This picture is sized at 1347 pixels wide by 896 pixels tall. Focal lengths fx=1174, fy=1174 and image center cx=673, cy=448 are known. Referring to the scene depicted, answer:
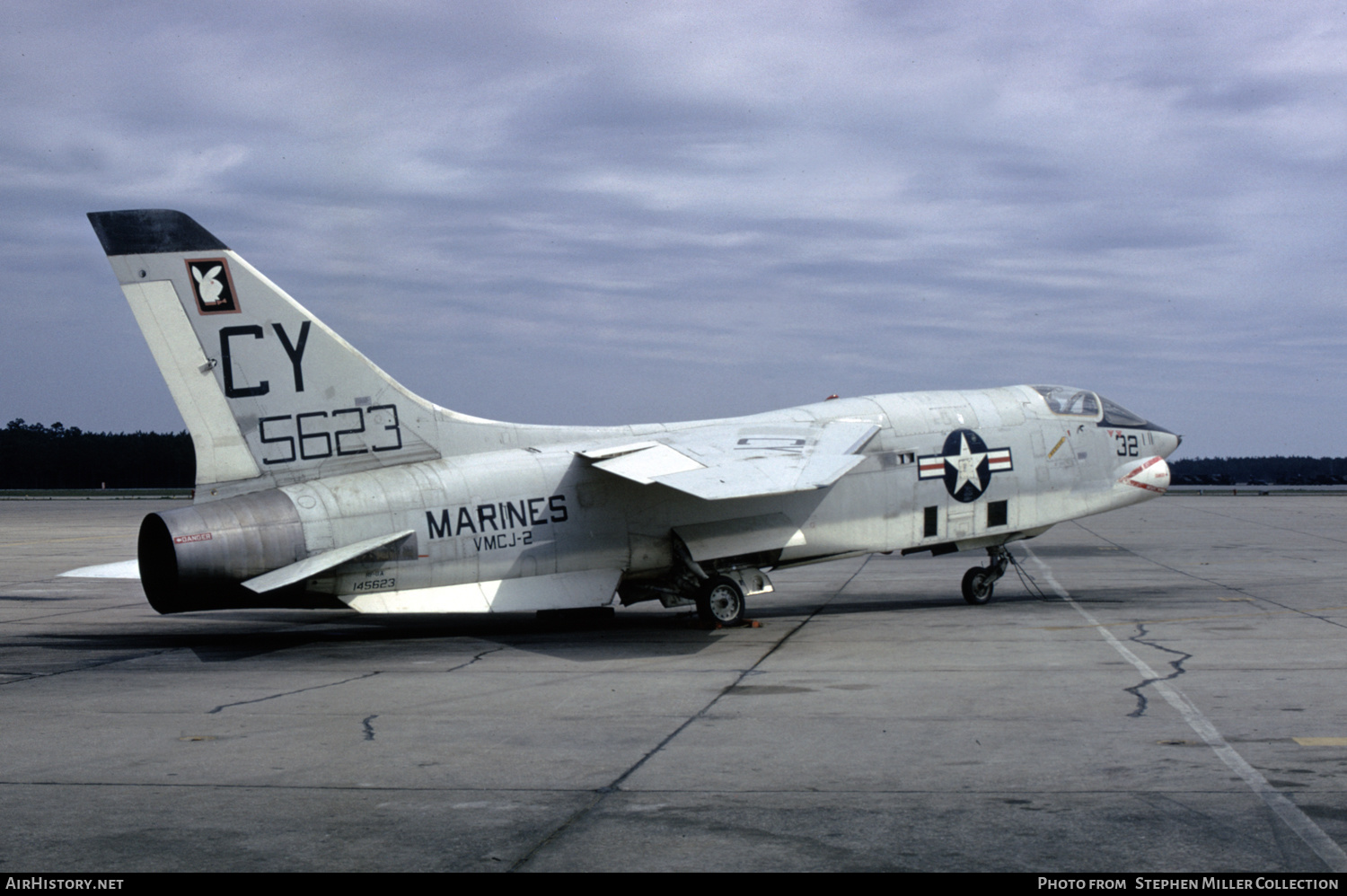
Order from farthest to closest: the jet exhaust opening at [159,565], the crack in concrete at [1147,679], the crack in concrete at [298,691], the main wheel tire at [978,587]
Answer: the main wheel tire at [978,587] < the jet exhaust opening at [159,565] < the crack in concrete at [298,691] < the crack in concrete at [1147,679]

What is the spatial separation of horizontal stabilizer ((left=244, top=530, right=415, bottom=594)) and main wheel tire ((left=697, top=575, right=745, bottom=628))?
15.3 feet

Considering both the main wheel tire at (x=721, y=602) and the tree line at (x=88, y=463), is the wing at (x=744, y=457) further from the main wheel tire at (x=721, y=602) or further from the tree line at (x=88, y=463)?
the tree line at (x=88, y=463)

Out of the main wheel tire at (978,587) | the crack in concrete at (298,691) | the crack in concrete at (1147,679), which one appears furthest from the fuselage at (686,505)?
the crack in concrete at (1147,679)

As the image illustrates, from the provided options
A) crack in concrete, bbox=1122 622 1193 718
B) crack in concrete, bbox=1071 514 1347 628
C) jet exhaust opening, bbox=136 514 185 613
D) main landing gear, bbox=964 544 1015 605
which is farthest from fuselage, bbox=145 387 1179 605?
crack in concrete, bbox=1122 622 1193 718

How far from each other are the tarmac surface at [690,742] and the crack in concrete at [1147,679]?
8cm

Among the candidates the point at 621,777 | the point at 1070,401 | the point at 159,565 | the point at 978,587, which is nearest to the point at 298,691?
the point at 159,565

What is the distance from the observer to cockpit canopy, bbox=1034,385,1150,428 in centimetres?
2031

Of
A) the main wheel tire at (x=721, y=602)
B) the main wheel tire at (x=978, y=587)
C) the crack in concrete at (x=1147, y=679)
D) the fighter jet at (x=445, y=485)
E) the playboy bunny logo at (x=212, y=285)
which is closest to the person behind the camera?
the crack in concrete at (x=1147, y=679)

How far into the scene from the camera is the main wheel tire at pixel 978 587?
63.8 feet

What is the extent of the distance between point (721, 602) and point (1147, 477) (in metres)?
8.75

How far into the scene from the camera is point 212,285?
14664 mm

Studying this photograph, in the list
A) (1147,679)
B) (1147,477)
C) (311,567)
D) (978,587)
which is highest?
(1147,477)

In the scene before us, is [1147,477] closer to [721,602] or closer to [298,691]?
[721,602]

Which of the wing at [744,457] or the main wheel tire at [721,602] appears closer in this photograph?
the wing at [744,457]
